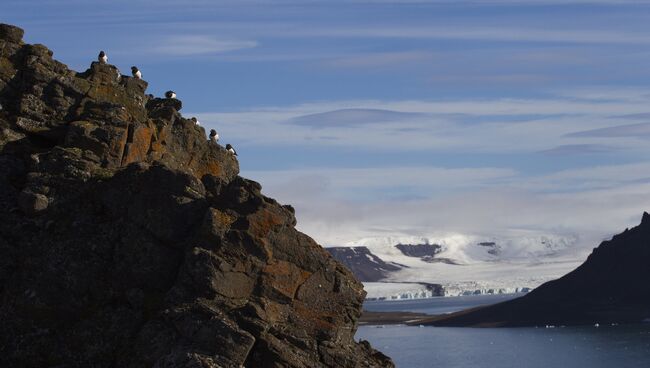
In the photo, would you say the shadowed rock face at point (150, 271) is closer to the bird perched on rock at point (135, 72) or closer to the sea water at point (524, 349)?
the bird perched on rock at point (135, 72)

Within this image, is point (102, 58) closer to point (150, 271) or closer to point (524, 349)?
point (150, 271)

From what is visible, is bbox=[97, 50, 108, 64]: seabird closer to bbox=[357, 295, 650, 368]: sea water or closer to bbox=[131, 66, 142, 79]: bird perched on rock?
bbox=[131, 66, 142, 79]: bird perched on rock

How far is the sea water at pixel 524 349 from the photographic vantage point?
135 meters

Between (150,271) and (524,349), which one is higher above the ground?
(524,349)

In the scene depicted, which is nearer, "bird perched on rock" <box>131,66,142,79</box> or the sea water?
"bird perched on rock" <box>131,66,142,79</box>

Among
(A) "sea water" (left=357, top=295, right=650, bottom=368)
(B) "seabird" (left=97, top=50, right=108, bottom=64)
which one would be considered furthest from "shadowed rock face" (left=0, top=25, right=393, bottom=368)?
(A) "sea water" (left=357, top=295, right=650, bottom=368)

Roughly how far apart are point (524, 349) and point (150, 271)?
139 meters

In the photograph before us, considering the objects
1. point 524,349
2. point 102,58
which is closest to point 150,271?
point 102,58

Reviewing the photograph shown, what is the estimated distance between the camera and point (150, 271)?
26656 millimetres

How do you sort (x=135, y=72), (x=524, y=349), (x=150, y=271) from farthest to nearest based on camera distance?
(x=524, y=349)
(x=135, y=72)
(x=150, y=271)

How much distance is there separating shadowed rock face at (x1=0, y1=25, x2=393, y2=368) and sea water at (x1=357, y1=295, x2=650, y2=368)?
102 metres

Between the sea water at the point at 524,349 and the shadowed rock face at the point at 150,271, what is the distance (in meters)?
102

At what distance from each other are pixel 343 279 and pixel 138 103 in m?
9.36

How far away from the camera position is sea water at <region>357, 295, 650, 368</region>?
135 m
